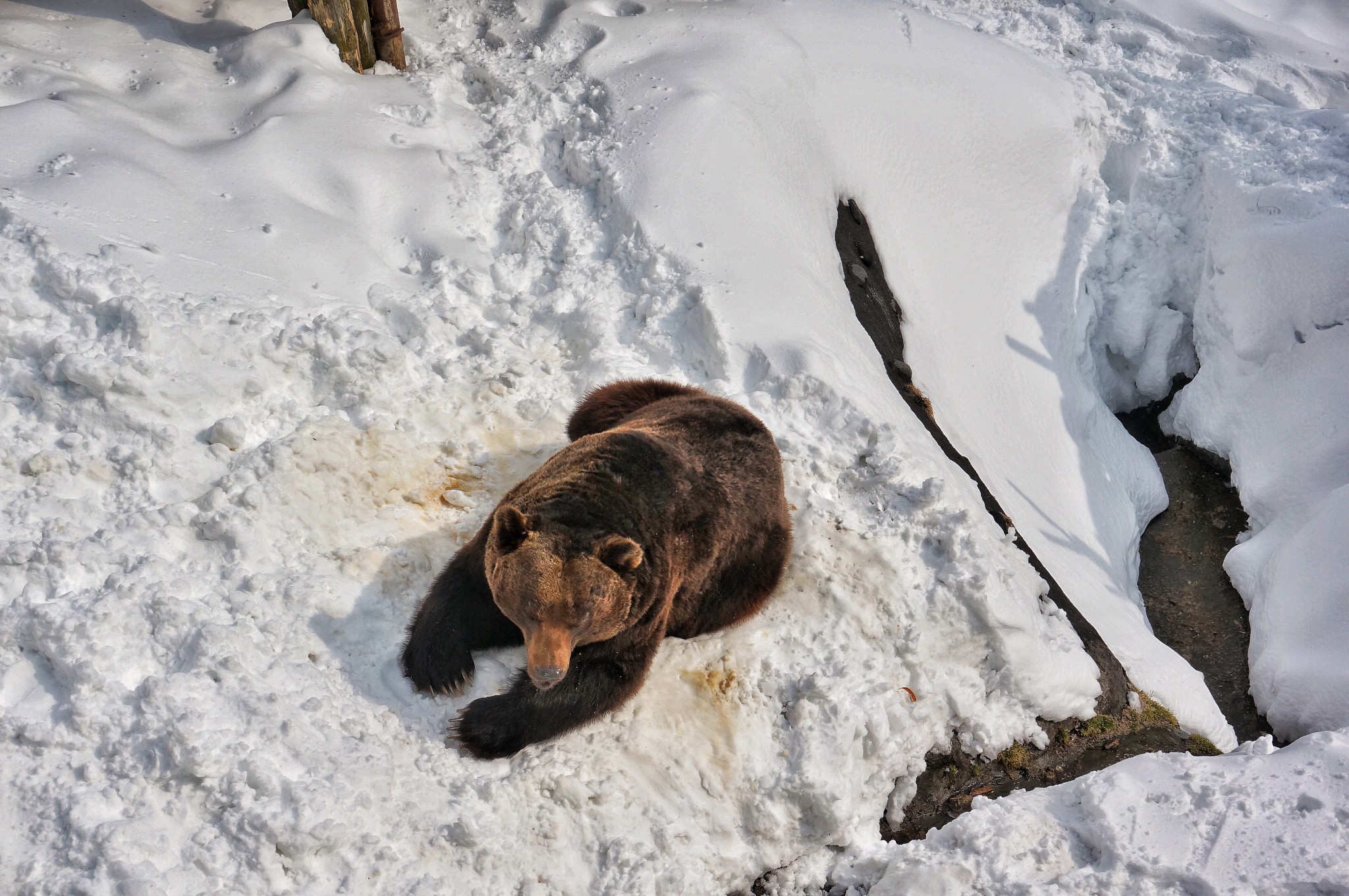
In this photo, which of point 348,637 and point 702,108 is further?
point 702,108

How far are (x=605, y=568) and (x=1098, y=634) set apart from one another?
4050mm

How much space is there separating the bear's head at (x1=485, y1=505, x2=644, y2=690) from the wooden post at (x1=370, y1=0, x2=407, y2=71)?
5.94 metres

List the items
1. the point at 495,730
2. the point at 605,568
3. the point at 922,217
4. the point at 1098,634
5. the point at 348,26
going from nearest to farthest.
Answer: the point at 605,568
the point at 495,730
the point at 1098,634
the point at 348,26
the point at 922,217

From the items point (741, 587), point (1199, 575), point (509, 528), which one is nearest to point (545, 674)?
point (509, 528)

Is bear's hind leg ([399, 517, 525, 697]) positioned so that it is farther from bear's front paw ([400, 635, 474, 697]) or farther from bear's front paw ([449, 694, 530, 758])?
bear's front paw ([449, 694, 530, 758])

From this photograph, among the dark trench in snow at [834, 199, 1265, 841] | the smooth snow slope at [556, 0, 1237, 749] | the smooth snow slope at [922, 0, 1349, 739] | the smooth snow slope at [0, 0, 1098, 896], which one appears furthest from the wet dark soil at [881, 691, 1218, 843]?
the smooth snow slope at [922, 0, 1349, 739]

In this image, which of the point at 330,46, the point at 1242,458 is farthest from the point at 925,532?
the point at 330,46

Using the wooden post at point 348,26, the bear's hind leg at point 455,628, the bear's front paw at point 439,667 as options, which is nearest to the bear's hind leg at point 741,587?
the bear's hind leg at point 455,628

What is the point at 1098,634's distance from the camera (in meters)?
6.35

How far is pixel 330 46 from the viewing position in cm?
798

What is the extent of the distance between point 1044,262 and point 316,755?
28.1 ft

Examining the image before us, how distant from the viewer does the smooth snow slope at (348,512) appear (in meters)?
3.80

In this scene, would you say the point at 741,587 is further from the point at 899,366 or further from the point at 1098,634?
the point at 899,366

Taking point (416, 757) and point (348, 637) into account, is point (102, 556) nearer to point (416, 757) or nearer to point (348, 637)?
point (348, 637)
